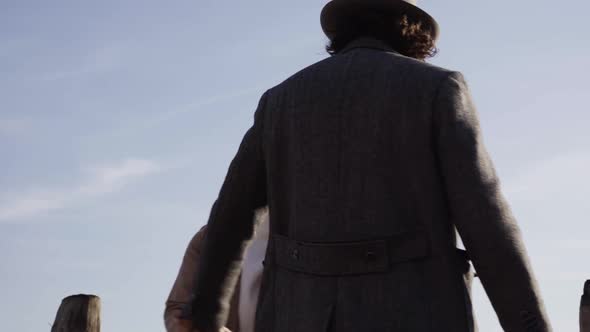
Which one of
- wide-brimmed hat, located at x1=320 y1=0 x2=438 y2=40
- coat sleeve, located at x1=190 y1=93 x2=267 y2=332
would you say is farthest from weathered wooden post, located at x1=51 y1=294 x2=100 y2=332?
wide-brimmed hat, located at x1=320 y1=0 x2=438 y2=40

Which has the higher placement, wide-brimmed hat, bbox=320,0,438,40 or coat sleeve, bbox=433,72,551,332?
wide-brimmed hat, bbox=320,0,438,40

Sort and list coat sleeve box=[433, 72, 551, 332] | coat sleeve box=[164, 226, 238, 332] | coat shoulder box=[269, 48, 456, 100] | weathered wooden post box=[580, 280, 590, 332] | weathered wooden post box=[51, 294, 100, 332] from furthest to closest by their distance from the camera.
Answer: weathered wooden post box=[580, 280, 590, 332] → weathered wooden post box=[51, 294, 100, 332] → coat sleeve box=[164, 226, 238, 332] → coat shoulder box=[269, 48, 456, 100] → coat sleeve box=[433, 72, 551, 332]

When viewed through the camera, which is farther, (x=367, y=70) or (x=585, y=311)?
(x=585, y=311)

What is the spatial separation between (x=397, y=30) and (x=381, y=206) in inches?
26.6

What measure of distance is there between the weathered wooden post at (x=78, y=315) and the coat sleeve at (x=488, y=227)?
9.95 feet

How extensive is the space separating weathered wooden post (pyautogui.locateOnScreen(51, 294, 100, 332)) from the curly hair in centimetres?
270

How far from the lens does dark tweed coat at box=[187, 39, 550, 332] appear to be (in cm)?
350

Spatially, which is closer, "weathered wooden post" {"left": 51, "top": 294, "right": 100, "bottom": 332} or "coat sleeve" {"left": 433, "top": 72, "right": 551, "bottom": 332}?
"coat sleeve" {"left": 433, "top": 72, "right": 551, "bottom": 332}

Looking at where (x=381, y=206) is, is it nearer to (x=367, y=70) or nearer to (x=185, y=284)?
(x=367, y=70)

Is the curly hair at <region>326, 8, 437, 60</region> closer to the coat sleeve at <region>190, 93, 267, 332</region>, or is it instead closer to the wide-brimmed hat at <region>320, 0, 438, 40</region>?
the wide-brimmed hat at <region>320, 0, 438, 40</region>

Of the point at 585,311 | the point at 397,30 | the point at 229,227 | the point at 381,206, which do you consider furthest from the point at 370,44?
the point at 585,311

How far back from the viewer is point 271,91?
4.07 meters

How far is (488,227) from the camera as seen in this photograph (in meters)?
3.46

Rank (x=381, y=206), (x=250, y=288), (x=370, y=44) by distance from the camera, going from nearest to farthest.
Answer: (x=381, y=206) → (x=370, y=44) → (x=250, y=288)
